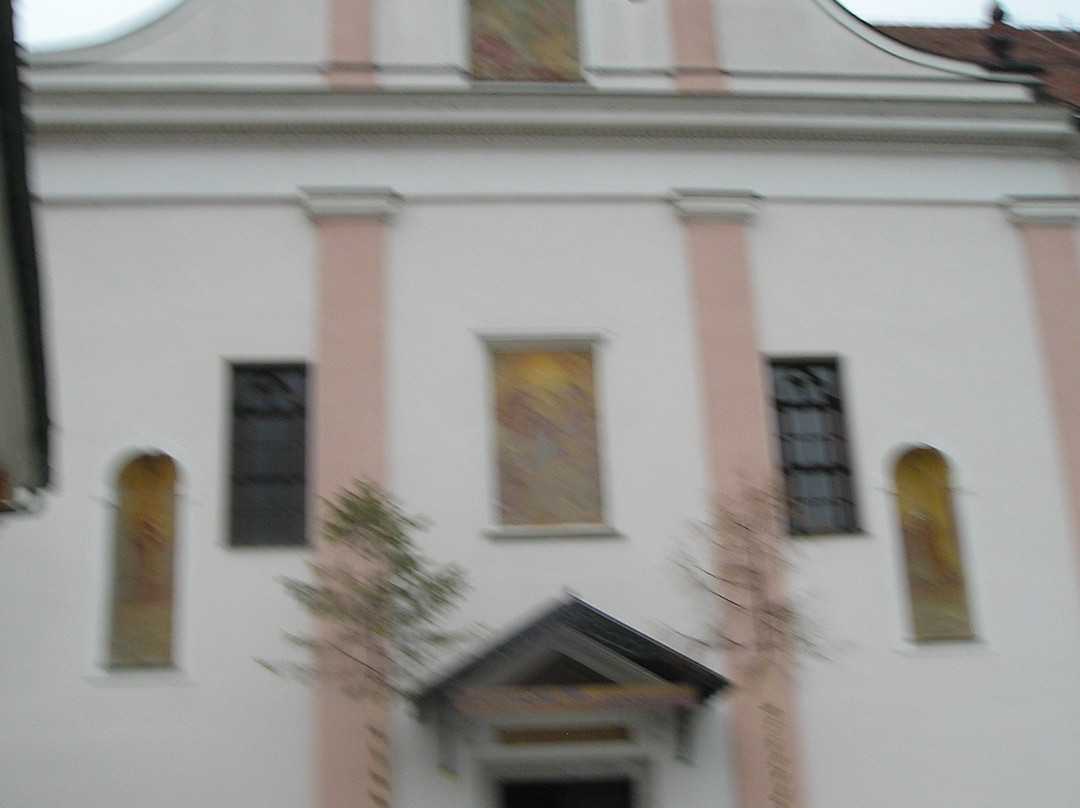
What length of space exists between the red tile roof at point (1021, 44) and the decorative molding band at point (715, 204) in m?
5.01

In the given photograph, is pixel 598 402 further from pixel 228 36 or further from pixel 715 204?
pixel 228 36

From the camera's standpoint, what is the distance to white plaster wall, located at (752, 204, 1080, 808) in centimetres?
997

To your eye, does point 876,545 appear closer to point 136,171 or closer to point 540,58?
point 540,58

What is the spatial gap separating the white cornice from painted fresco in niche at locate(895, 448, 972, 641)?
3.18 meters

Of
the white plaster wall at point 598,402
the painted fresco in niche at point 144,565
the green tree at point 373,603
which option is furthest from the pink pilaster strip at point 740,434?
the painted fresco in niche at point 144,565

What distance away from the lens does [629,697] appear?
9.04 metres

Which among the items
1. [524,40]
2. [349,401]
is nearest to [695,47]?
[524,40]

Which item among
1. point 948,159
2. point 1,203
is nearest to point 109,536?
point 1,203

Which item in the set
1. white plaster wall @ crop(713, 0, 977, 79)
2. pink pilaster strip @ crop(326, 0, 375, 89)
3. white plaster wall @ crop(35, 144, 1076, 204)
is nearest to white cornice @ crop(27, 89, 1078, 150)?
white plaster wall @ crop(35, 144, 1076, 204)

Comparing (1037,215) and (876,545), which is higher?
(1037,215)

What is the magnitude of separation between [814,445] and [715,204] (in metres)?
2.34

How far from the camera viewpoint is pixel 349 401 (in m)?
10.5

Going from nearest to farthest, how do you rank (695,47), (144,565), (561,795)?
(561,795), (144,565), (695,47)

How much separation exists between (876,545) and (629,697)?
2814mm
